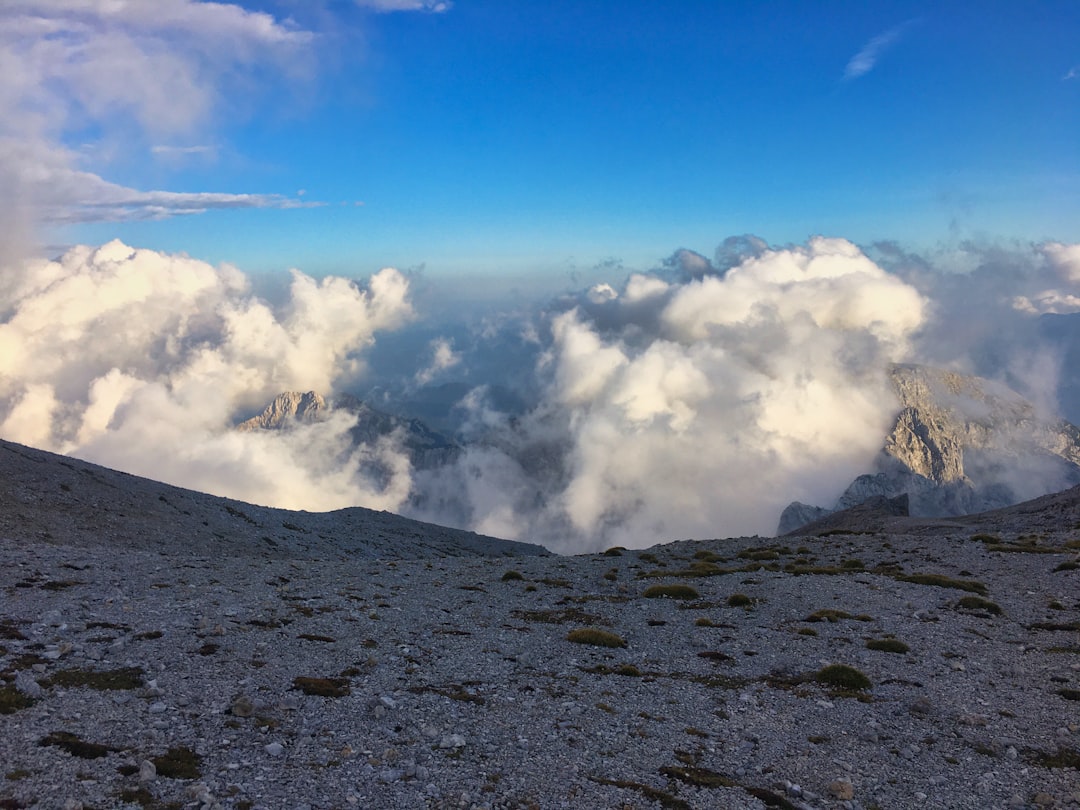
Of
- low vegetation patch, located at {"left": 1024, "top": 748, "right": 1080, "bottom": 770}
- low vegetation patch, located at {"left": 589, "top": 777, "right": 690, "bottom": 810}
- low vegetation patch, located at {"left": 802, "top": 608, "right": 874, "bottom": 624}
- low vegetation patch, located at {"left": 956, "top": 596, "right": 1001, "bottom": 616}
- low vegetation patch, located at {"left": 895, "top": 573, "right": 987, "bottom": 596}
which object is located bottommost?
low vegetation patch, located at {"left": 589, "top": 777, "right": 690, "bottom": 810}

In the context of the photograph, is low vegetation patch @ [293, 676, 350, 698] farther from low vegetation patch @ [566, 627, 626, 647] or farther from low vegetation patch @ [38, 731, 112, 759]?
low vegetation patch @ [566, 627, 626, 647]

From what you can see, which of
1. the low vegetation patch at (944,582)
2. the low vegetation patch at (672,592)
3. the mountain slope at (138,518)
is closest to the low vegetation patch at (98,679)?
the low vegetation patch at (672,592)

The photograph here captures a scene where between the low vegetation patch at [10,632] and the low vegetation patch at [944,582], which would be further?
the low vegetation patch at [944,582]

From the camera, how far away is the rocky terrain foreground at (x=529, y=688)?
46.5ft

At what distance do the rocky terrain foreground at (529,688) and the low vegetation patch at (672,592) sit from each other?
0.43 feet

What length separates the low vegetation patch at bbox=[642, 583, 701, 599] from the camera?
1540 inches

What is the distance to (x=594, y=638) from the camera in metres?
27.9

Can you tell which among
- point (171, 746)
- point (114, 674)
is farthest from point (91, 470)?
point (171, 746)

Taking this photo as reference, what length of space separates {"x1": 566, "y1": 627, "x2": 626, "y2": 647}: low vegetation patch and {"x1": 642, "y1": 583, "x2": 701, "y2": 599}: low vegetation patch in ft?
38.1

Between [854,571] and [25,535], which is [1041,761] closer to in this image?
[854,571]

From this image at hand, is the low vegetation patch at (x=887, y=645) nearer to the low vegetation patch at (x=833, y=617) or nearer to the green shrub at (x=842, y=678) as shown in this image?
the low vegetation patch at (x=833, y=617)

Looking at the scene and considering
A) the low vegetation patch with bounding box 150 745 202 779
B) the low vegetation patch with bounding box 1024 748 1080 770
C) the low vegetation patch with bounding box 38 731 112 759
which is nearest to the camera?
the low vegetation patch with bounding box 150 745 202 779

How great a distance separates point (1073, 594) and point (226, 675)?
1762 inches

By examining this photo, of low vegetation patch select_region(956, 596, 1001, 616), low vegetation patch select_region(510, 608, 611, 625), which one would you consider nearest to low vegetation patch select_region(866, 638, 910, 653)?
low vegetation patch select_region(956, 596, 1001, 616)
